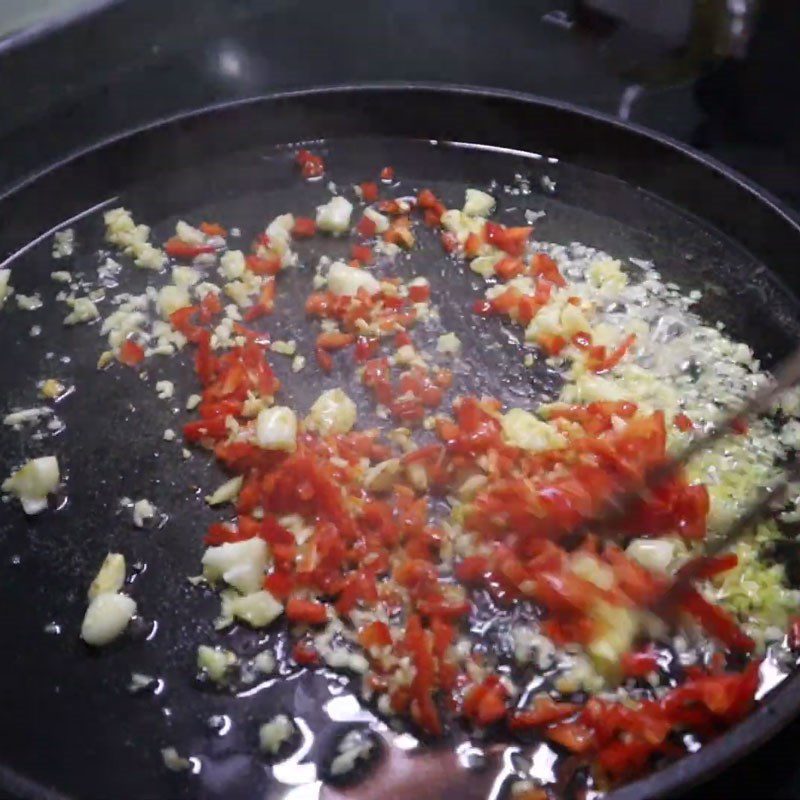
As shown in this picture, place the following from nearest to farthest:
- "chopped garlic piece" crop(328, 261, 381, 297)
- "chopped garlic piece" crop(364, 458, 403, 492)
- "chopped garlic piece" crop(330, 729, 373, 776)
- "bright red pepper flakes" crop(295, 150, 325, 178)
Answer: "chopped garlic piece" crop(330, 729, 373, 776)
"chopped garlic piece" crop(364, 458, 403, 492)
"chopped garlic piece" crop(328, 261, 381, 297)
"bright red pepper flakes" crop(295, 150, 325, 178)

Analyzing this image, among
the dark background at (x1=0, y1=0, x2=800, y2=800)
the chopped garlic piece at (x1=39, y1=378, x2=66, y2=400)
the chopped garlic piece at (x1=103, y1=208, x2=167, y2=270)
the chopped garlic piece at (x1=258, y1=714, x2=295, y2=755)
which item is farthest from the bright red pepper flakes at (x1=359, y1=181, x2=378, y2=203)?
the chopped garlic piece at (x1=258, y1=714, x2=295, y2=755)

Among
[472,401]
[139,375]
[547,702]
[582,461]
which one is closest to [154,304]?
[139,375]

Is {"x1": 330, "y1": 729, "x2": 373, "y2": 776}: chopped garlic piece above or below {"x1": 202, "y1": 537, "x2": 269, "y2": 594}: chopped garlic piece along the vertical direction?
below

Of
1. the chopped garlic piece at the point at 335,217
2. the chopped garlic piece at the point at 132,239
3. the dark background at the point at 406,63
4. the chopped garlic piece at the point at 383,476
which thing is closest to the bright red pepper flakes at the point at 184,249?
the chopped garlic piece at the point at 132,239

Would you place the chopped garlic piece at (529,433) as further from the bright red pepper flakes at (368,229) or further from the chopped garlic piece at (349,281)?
the bright red pepper flakes at (368,229)

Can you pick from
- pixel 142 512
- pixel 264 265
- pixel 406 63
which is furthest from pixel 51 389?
pixel 406 63

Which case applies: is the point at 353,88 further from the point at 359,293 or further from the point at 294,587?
the point at 294,587

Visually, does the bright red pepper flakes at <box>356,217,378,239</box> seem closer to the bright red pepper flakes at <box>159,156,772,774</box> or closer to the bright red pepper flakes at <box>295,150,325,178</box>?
the bright red pepper flakes at <box>295,150,325,178</box>

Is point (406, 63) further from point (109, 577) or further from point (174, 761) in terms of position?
point (174, 761)
